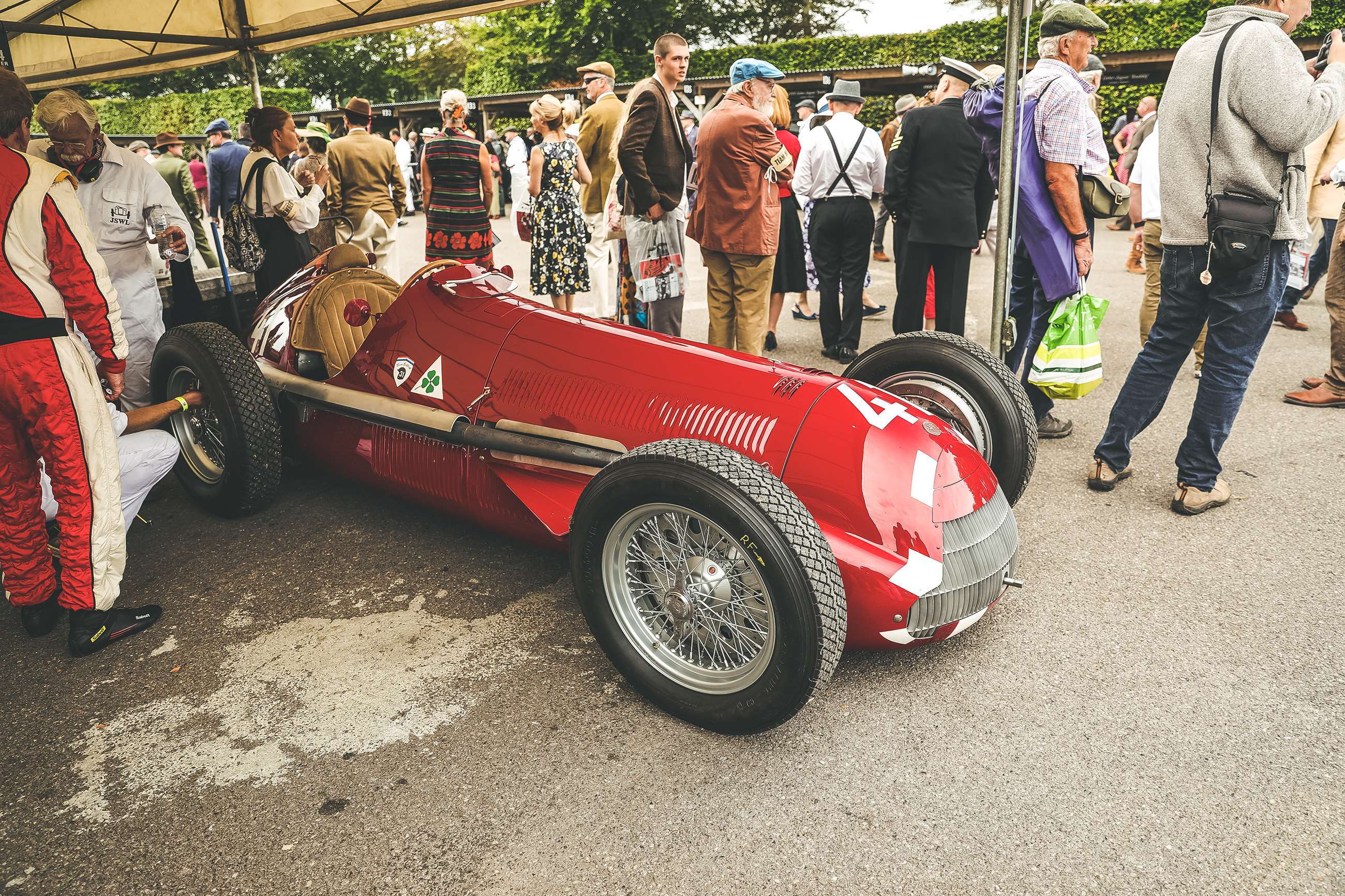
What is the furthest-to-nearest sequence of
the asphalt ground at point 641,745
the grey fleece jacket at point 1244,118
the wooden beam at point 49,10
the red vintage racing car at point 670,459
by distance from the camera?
1. the wooden beam at point 49,10
2. the grey fleece jacket at point 1244,118
3. the red vintage racing car at point 670,459
4. the asphalt ground at point 641,745

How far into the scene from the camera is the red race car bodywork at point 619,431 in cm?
255

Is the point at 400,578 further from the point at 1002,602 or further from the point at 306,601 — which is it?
the point at 1002,602

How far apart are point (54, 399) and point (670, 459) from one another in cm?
214

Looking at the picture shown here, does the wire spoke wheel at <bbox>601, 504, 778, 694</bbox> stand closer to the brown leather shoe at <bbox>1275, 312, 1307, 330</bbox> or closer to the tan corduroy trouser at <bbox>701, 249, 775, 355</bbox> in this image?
the tan corduroy trouser at <bbox>701, 249, 775, 355</bbox>

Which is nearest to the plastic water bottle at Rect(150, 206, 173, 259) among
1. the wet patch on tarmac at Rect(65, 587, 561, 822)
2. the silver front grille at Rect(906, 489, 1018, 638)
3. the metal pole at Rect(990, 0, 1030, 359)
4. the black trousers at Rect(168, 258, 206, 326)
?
the black trousers at Rect(168, 258, 206, 326)

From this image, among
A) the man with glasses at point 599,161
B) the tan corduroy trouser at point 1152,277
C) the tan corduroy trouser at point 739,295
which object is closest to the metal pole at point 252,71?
the man with glasses at point 599,161

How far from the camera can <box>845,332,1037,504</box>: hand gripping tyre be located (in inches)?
129

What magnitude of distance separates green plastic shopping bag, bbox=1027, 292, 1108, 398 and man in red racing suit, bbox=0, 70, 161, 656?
4.12 meters

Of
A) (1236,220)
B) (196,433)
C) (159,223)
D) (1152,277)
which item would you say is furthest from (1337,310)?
(159,223)

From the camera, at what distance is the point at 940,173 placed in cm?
534

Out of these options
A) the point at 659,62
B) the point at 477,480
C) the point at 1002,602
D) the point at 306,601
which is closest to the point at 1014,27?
the point at 659,62

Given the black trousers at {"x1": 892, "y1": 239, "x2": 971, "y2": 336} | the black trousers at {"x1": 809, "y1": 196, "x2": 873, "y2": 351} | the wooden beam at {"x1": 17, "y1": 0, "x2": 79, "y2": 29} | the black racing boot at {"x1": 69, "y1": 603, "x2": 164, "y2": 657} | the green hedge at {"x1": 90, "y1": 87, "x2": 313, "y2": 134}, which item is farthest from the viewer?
the green hedge at {"x1": 90, "y1": 87, "x2": 313, "y2": 134}

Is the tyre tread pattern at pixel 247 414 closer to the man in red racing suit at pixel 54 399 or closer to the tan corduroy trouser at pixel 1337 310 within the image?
the man in red racing suit at pixel 54 399

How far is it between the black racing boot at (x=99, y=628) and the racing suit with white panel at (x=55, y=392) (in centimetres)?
5
